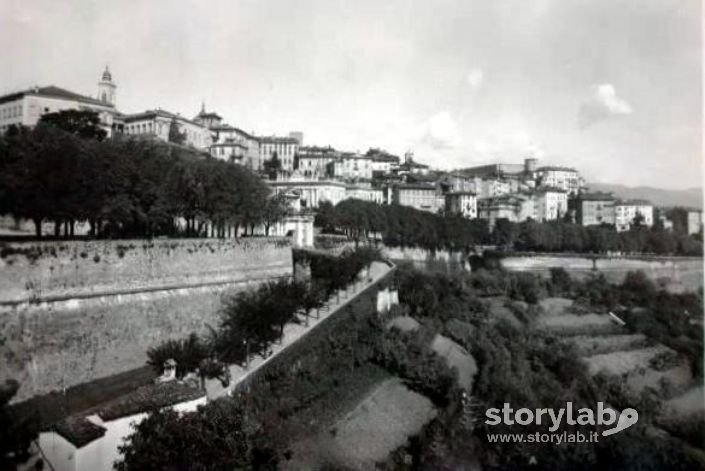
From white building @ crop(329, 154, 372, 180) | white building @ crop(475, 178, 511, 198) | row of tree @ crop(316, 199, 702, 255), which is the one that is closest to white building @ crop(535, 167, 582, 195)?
white building @ crop(475, 178, 511, 198)

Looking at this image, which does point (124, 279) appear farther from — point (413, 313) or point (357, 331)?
point (413, 313)

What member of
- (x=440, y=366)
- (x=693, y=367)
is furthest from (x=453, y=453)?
(x=693, y=367)

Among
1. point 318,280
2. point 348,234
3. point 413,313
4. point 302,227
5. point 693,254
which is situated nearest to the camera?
point 318,280

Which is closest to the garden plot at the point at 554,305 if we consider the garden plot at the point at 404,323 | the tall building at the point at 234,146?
the garden plot at the point at 404,323

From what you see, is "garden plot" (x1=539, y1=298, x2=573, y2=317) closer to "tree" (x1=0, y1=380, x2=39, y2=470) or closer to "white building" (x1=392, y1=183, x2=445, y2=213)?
"tree" (x1=0, y1=380, x2=39, y2=470)

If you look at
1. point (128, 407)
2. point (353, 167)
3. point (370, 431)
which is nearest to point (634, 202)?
point (353, 167)
